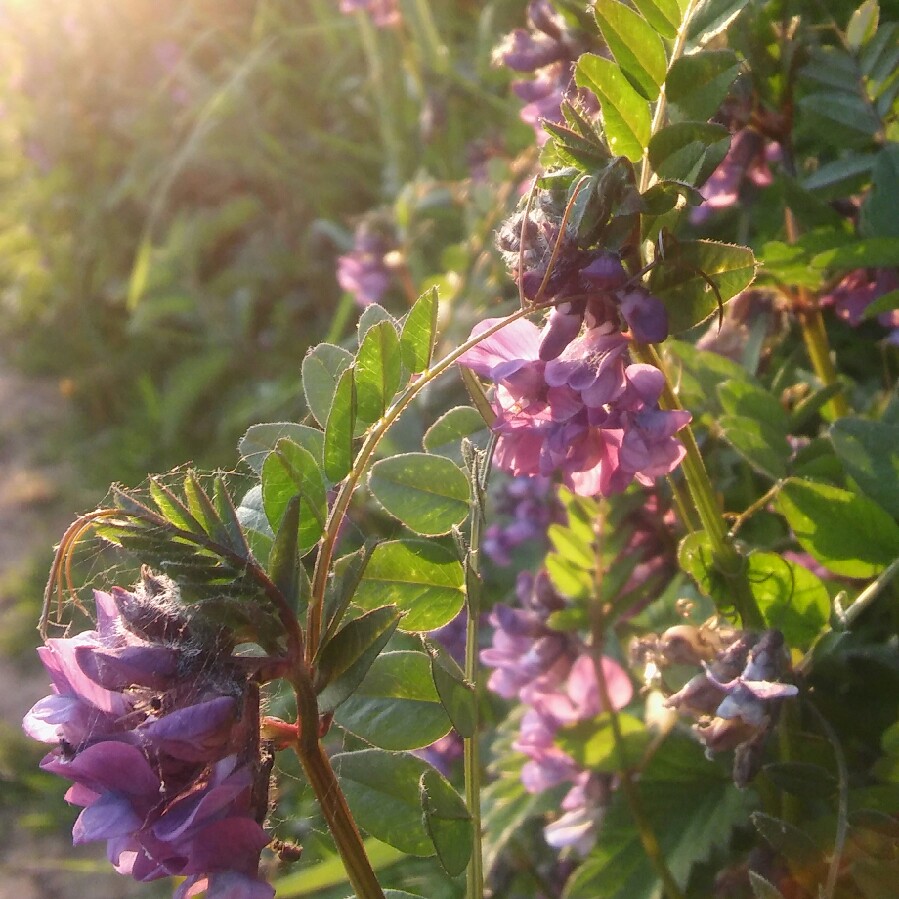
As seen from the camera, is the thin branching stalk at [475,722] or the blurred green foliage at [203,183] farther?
the blurred green foliage at [203,183]

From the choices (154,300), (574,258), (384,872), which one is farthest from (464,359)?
(154,300)

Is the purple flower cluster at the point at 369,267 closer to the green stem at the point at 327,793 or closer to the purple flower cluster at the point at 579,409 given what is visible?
the purple flower cluster at the point at 579,409

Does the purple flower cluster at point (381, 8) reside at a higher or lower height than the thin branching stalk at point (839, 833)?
higher

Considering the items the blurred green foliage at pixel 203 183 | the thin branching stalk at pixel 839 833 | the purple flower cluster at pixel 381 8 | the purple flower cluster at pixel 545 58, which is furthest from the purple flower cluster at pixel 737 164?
the purple flower cluster at pixel 381 8

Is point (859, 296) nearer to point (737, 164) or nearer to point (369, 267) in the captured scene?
point (737, 164)

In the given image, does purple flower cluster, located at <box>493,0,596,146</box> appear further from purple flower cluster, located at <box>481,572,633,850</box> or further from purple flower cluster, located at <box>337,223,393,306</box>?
purple flower cluster, located at <box>337,223,393,306</box>

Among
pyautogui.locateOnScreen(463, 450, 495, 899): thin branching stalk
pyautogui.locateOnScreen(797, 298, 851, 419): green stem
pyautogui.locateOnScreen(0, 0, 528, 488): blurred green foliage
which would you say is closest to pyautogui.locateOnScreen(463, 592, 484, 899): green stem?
pyautogui.locateOnScreen(463, 450, 495, 899): thin branching stalk

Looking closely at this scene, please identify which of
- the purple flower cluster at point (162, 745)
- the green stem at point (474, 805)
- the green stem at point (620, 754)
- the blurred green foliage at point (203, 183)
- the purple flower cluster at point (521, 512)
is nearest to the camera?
the purple flower cluster at point (162, 745)

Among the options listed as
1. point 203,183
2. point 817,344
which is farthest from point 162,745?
point 203,183
